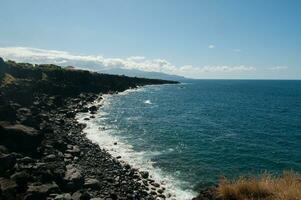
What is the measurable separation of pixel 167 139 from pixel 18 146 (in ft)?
81.3

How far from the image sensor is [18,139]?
33.0m

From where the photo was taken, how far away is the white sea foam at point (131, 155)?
2995 cm

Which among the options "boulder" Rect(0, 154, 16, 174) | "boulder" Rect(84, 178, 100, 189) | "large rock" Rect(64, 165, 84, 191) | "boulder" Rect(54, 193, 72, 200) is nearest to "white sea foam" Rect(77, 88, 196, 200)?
"boulder" Rect(84, 178, 100, 189)

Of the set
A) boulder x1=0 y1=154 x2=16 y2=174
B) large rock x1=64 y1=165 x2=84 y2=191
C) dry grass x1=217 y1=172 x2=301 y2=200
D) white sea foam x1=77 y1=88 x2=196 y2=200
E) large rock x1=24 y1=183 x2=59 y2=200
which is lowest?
white sea foam x1=77 y1=88 x2=196 y2=200

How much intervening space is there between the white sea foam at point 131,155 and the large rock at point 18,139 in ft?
35.0

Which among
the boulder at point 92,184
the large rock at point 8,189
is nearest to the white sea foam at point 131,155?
the boulder at point 92,184

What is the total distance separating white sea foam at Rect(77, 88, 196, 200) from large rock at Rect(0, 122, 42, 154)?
10.7 metres

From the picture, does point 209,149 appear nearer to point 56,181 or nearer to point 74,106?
point 56,181

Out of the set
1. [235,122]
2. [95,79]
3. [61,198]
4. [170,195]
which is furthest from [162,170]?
[95,79]

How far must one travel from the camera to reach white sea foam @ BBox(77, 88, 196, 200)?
98.3 feet

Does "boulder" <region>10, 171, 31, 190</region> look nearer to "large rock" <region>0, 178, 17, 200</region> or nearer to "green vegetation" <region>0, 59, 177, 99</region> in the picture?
"large rock" <region>0, 178, 17, 200</region>

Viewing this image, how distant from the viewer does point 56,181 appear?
2558 centimetres

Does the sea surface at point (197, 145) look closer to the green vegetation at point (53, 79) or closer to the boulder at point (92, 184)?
the boulder at point (92, 184)

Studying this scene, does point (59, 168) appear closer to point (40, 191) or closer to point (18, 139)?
point (40, 191)
